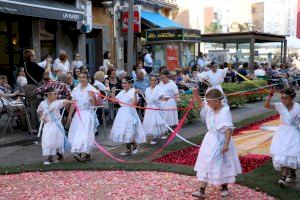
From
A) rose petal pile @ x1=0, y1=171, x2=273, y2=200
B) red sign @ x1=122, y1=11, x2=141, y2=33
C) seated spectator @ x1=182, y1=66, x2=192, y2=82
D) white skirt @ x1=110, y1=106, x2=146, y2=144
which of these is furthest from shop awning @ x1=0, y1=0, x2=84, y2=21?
rose petal pile @ x1=0, y1=171, x2=273, y2=200

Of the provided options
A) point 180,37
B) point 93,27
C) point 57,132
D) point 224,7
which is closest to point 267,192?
point 57,132

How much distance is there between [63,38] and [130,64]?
6.76m

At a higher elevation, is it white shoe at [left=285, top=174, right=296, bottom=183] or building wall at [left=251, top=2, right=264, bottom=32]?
building wall at [left=251, top=2, right=264, bottom=32]

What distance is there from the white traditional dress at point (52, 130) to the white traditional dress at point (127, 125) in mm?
1117

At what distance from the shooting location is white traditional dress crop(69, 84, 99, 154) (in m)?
7.53

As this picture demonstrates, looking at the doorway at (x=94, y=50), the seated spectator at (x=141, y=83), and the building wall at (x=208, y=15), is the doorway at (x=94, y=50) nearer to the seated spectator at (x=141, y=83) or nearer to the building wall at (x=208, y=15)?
the seated spectator at (x=141, y=83)

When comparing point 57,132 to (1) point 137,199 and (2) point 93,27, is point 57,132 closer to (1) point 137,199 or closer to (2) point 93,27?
(1) point 137,199

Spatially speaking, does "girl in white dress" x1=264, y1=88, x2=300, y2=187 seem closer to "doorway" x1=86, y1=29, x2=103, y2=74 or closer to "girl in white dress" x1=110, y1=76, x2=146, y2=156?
"girl in white dress" x1=110, y1=76, x2=146, y2=156

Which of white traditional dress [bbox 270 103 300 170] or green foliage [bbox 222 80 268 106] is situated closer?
white traditional dress [bbox 270 103 300 170]

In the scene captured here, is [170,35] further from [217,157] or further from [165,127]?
[217,157]

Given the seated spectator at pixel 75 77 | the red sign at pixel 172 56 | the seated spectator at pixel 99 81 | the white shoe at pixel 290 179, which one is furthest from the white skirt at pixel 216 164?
the red sign at pixel 172 56

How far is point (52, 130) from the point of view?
745cm

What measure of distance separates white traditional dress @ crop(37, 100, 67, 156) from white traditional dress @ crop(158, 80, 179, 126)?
8.93 feet

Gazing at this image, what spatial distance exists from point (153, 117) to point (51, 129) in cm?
252
